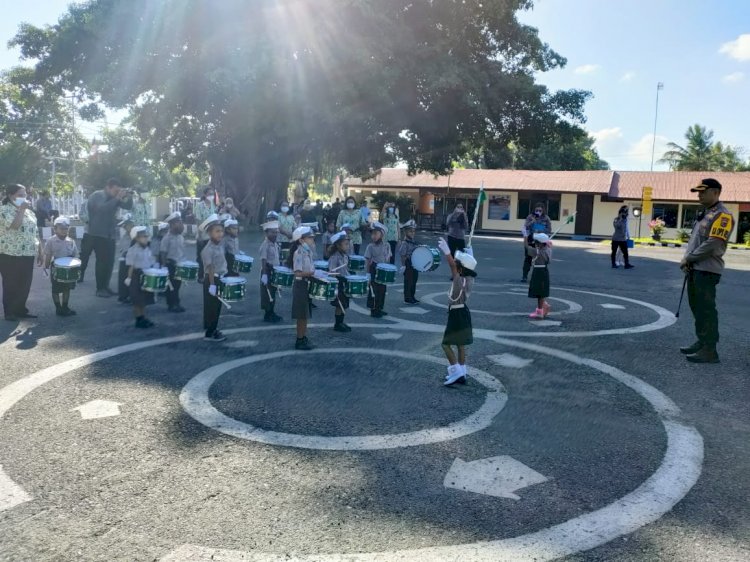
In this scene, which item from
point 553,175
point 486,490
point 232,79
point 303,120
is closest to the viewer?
point 486,490

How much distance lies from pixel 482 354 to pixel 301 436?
3709 mm

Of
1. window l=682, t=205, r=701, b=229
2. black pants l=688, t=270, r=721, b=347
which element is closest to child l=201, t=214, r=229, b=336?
black pants l=688, t=270, r=721, b=347

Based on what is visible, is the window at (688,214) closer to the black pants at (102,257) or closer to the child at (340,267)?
the child at (340,267)

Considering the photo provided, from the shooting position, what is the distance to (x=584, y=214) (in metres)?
45.4

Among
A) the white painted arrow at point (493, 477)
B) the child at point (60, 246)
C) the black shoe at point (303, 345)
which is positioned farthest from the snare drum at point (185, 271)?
the white painted arrow at point (493, 477)

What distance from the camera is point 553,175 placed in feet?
158

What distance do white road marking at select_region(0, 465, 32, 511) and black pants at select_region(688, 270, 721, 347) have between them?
7.81 m

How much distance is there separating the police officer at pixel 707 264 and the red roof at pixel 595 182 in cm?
3422

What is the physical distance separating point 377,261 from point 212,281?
11.2 feet

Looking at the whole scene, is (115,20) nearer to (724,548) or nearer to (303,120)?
(303,120)

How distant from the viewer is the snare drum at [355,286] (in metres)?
9.54

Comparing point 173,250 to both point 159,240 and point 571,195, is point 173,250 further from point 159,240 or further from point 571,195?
point 571,195

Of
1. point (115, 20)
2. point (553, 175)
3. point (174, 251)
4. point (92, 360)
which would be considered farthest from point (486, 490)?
point (553, 175)

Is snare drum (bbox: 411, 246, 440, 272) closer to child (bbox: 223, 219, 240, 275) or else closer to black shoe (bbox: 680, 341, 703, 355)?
black shoe (bbox: 680, 341, 703, 355)
